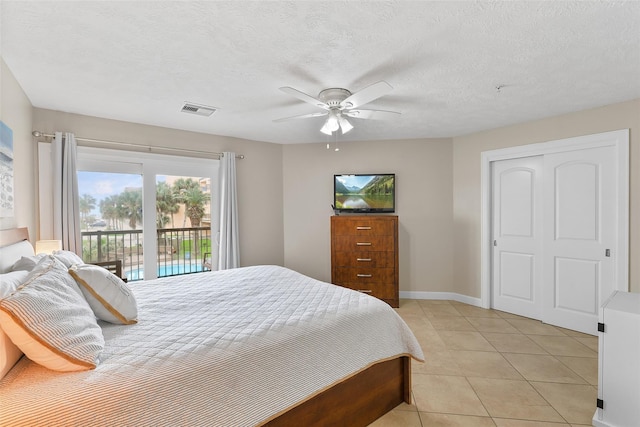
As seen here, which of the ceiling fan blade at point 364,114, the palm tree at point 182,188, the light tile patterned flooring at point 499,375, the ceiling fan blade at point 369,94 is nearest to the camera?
the light tile patterned flooring at point 499,375

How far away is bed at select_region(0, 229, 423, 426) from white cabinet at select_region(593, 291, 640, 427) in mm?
1106

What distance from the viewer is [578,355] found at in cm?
275

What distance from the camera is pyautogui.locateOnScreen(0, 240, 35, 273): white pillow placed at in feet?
5.22

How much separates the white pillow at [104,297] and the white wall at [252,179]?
A: 232cm

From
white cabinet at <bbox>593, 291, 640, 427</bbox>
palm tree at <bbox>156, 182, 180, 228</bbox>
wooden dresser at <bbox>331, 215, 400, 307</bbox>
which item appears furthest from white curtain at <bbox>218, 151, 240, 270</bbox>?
white cabinet at <bbox>593, 291, 640, 427</bbox>

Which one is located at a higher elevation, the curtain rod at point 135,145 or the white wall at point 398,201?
the curtain rod at point 135,145

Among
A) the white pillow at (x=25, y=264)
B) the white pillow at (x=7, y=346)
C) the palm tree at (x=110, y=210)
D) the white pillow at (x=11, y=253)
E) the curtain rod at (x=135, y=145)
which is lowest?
the white pillow at (x=7, y=346)

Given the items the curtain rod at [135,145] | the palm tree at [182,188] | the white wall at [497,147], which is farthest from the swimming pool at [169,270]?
the white wall at [497,147]

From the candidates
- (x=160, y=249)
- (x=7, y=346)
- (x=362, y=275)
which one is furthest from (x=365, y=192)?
(x=7, y=346)

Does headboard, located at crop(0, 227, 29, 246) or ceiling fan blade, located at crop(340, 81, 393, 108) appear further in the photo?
ceiling fan blade, located at crop(340, 81, 393, 108)

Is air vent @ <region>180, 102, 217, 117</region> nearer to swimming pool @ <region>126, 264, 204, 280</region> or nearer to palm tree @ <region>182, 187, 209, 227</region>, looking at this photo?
palm tree @ <region>182, 187, 209, 227</region>

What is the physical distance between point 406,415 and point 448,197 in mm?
3218

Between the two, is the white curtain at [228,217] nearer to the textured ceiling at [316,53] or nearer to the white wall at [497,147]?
the textured ceiling at [316,53]

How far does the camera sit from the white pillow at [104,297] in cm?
158
